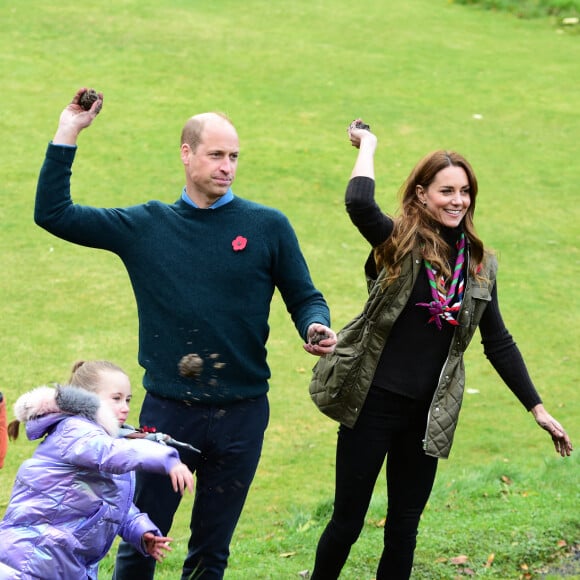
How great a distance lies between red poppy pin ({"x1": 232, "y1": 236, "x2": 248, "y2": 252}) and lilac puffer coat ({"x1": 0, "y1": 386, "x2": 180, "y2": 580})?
804mm

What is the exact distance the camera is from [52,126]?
1270cm

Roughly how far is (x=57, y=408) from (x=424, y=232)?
164 centimetres

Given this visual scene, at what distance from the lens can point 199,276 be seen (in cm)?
429

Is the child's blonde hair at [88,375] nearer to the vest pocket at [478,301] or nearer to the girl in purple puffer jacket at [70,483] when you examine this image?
the girl in purple puffer jacket at [70,483]

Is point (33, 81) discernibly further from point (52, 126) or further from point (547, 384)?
point (547, 384)

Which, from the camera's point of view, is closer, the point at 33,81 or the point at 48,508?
the point at 48,508

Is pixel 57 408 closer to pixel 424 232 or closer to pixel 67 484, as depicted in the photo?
pixel 67 484

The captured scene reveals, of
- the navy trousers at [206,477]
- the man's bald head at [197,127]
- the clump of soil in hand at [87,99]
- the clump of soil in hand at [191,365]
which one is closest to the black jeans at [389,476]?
the navy trousers at [206,477]

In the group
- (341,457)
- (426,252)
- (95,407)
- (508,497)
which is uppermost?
(426,252)

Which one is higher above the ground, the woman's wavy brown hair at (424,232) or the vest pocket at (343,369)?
the woman's wavy brown hair at (424,232)

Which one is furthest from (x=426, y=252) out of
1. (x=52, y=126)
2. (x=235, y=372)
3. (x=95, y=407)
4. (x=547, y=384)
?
(x=52, y=126)

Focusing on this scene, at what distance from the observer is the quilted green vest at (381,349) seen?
4.52 m

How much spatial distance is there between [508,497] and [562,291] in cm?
403

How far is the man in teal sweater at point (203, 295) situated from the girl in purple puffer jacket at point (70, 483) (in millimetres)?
420
